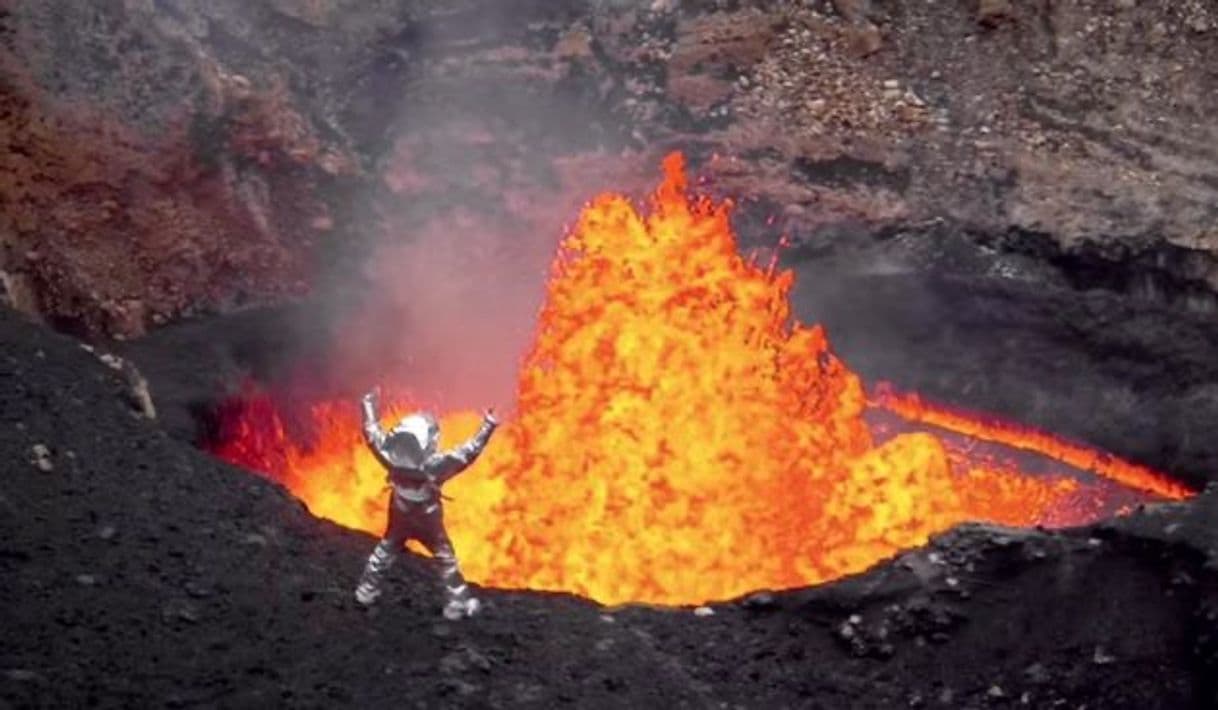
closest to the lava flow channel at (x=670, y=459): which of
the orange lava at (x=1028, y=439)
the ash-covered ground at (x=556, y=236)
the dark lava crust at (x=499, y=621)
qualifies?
the orange lava at (x=1028, y=439)

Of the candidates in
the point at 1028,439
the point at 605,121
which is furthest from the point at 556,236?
the point at 1028,439

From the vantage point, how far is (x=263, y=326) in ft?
51.2

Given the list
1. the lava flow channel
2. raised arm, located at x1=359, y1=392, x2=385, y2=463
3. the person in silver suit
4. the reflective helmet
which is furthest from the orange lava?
raised arm, located at x1=359, y1=392, x2=385, y2=463

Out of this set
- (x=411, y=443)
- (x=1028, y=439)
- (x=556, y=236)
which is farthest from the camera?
(x=556, y=236)

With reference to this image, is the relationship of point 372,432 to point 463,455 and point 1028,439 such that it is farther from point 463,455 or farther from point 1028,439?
point 1028,439

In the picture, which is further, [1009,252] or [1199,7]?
[1199,7]

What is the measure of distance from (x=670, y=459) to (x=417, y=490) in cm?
510

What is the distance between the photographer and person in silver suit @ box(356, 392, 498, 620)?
924cm

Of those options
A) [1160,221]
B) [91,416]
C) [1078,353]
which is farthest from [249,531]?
[1160,221]

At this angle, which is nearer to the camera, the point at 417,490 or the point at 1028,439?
the point at 417,490

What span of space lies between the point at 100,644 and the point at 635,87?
466 inches

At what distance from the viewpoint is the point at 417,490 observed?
934 centimetres

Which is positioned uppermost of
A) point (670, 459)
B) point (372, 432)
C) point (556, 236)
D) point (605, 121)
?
point (605, 121)

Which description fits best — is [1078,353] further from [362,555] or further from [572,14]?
[362,555]
